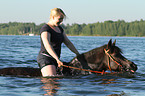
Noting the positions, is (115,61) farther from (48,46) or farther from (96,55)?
(48,46)

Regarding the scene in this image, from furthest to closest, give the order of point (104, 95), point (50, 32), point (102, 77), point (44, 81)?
1. point (102, 77)
2. point (44, 81)
3. point (50, 32)
4. point (104, 95)

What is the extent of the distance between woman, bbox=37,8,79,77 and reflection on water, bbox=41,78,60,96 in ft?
0.99

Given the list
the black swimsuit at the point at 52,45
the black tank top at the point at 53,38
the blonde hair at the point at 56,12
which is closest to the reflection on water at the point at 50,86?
the black swimsuit at the point at 52,45

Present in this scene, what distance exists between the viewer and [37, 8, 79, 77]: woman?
771cm

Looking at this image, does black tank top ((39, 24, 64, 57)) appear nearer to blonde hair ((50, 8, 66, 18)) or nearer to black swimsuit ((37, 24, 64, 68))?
black swimsuit ((37, 24, 64, 68))

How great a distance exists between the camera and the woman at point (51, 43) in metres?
7.71

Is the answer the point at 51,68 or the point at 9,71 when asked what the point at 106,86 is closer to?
the point at 51,68

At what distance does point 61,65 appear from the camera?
795cm

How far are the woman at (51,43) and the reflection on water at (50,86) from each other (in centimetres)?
30

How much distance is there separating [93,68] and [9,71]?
288 cm

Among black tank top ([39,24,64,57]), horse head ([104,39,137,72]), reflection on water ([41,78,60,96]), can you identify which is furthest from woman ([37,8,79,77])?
horse head ([104,39,137,72])

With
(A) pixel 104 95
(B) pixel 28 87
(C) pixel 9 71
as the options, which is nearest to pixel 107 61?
(A) pixel 104 95

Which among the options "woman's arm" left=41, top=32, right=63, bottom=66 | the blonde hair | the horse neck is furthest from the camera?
the horse neck

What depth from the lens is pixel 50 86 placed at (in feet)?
26.1
